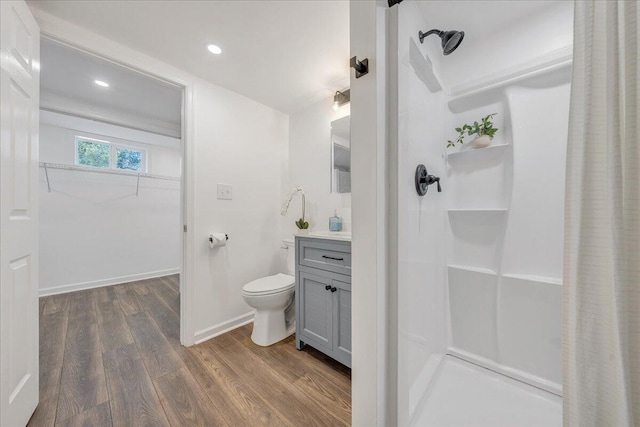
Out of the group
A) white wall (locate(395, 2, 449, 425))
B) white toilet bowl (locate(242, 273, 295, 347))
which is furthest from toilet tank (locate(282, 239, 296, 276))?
white wall (locate(395, 2, 449, 425))

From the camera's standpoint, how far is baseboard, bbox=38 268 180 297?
9.20ft

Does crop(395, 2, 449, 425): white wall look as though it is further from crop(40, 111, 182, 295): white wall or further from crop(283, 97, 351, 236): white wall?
crop(40, 111, 182, 295): white wall

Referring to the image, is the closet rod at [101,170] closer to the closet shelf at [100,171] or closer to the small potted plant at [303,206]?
the closet shelf at [100,171]

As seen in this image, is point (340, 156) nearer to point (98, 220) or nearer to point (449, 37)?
point (449, 37)

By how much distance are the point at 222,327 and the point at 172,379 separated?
60cm

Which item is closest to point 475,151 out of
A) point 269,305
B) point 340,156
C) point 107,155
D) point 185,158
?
point 340,156

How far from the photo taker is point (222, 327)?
6.61 feet

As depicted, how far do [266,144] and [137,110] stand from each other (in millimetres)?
1767

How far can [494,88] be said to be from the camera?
1.38m

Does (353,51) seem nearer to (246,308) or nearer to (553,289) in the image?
(553,289)

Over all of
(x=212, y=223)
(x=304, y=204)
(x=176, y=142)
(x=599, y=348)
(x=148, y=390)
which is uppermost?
(x=176, y=142)

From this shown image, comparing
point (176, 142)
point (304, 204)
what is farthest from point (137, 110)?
point (304, 204)

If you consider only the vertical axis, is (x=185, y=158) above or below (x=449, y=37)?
below

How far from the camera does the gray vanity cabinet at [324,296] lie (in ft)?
4.70
